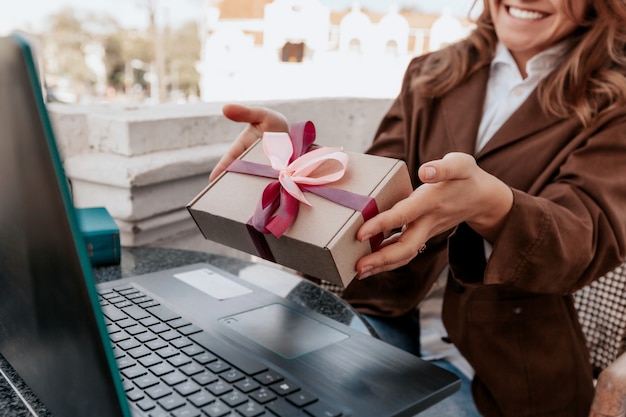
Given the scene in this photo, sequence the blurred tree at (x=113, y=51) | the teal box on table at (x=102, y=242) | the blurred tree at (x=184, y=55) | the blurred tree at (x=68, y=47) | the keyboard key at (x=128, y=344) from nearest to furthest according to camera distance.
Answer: the keyboard key at (x=128, y=344) → the teal box on table at (x=102, y=242) → the blurred tree at (x=68, y=47) → the blurred tree at (x=113, y=51) → the blurred tree at (x=184, y=55)

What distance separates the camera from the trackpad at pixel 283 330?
623 mm

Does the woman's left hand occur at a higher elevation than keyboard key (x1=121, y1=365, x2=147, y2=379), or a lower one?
higher

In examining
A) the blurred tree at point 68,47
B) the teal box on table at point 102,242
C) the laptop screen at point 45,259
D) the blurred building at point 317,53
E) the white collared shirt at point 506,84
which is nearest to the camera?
the laptop screen at point 45,259

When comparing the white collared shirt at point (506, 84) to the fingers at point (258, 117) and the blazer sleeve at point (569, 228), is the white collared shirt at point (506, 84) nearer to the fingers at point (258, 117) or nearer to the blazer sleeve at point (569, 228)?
the blazer sleeve at point (569, 228)

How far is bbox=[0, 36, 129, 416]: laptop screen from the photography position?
30 centimetres

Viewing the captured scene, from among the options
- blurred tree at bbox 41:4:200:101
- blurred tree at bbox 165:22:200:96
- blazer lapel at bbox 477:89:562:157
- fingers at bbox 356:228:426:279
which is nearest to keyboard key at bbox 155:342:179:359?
fingers at bbox 356:228:426:279

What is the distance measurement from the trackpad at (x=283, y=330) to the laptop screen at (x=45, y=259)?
0.25 metres

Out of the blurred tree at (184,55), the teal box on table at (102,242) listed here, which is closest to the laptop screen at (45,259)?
the teal box on table at (102,242)

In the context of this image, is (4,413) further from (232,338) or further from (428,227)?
(428,227)

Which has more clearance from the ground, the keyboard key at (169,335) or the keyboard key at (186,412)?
the keyboard key at (186,412)

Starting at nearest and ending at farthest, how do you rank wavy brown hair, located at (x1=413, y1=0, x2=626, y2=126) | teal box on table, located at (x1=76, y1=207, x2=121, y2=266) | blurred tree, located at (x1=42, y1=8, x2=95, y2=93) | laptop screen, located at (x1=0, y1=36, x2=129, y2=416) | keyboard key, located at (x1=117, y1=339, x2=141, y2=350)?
laptop screen, located at (x1=0, y1=36, x2=129, y2=416)
keyboard key, located at (x1=117, y1=339, x2=141, y2=350)
teal box on table, located at (x1=76, y1=207, x2=121, y2=266)
wavy brown hair, located at (x1=413, y1=0, x2=626, y2=126)
blurred tree, located at (x1=42, y1=8, x2=95, y2=93)

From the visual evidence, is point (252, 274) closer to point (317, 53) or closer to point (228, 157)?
point (228, 157)

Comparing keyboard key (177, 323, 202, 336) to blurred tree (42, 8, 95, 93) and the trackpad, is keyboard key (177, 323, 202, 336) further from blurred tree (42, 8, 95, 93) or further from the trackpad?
blurred tree (42, 8, 95, 93)

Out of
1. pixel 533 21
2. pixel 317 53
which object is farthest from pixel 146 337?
pixel 317 53
